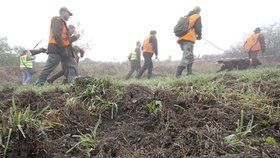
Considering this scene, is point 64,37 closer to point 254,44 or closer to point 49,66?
point 49,66

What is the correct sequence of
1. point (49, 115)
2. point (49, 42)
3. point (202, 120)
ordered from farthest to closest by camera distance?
point (49, 42) < point (49, 115) < point (202, 120)

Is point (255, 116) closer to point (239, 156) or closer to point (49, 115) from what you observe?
point (239, 156)

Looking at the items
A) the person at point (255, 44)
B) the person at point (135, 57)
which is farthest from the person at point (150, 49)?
the person at point (255, 44)

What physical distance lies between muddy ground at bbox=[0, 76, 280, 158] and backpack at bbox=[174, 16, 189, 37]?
4.37m

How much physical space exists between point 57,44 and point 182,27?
10.1 feet

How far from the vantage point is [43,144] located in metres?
3.20

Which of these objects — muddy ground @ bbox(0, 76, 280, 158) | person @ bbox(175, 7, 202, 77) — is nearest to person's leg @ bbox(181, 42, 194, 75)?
person @ bbox(175, 7, 202, 77)

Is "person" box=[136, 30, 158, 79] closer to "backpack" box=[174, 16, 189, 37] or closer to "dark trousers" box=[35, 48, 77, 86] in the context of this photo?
"backpack" box=[174, 16, 189, 37]

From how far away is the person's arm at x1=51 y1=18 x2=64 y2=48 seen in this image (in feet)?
26.9

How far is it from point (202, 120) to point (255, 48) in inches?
473

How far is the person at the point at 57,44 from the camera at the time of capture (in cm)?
821

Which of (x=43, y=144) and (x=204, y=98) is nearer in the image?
(x=43, y=144)

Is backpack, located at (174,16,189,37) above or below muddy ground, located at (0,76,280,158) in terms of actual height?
above

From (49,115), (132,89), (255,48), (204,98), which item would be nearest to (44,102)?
(49,115)
